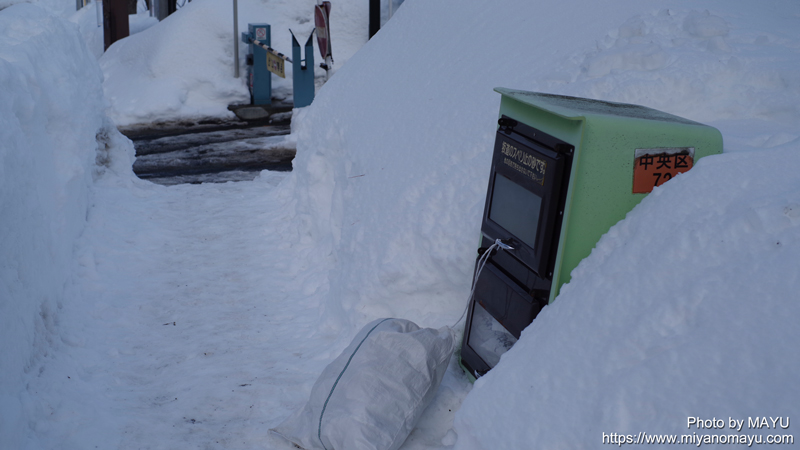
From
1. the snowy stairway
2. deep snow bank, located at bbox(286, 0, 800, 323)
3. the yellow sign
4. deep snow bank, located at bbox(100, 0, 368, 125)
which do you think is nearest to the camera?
deep snow bank, located at bbox(286, 0, 800, 323)

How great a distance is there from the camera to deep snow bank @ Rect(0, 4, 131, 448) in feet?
12.0

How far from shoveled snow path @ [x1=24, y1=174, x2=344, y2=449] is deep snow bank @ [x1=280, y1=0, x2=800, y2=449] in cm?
49

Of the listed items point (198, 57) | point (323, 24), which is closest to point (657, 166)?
point (323, 24)

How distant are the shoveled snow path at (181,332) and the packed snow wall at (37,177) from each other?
199 millimetres

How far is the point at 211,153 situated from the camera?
33.5 feet

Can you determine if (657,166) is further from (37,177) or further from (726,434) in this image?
(37,177)

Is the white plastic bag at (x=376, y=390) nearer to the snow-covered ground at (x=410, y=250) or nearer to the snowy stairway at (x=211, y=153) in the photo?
the snow-covered ground at (x=410, y=250)

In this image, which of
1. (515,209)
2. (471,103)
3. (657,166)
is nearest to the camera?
(657,166)

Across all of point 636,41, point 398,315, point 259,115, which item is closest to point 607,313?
point 398,315

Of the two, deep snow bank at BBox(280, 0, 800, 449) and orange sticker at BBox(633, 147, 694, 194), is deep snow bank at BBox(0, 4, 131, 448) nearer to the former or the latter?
deep snow bank at BBox(280, 0, 800, 449)

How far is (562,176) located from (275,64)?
10.5 m

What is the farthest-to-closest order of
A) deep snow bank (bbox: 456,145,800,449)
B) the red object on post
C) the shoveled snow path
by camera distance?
the red object on post
the shoveled snow path
deep snow bank (bbox: 456,145,800,449)

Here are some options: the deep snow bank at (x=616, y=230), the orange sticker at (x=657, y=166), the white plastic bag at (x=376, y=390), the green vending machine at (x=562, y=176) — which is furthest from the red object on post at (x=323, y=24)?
the orange sticker at (x=657, y=166)

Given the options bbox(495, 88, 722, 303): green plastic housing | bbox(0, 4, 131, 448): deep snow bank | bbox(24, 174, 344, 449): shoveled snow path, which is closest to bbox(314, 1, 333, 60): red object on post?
Result: bbox(0, 4, 131, 448): deep snow bank
